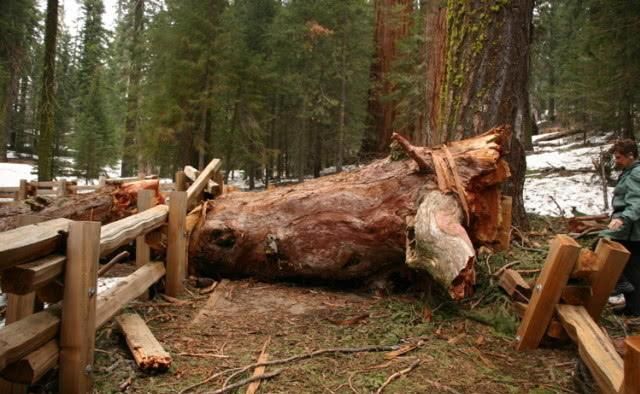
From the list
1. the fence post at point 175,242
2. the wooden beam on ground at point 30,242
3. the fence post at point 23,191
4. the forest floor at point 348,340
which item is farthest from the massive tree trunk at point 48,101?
the wooden beam on ground at point 30,242

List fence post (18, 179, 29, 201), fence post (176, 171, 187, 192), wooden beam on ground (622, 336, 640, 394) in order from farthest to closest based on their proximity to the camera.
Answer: fence post (18, 179, 29, 201) < fence post (176, 171, 187, 192) < wooden beam on ground (622, 336, 640, 394)

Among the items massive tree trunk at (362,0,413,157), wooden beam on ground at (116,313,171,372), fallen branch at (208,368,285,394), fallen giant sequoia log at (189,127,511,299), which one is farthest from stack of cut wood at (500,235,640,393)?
massive tree trunk at (362,0,413,157)

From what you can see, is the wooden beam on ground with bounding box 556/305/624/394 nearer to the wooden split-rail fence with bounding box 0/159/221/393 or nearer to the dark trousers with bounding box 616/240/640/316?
the dark trousers with bounding box 616/240/640/316

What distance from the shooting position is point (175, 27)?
17469 mm

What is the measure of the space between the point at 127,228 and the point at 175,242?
47.8 inches

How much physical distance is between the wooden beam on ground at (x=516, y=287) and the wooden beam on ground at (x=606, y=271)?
1.56 feet

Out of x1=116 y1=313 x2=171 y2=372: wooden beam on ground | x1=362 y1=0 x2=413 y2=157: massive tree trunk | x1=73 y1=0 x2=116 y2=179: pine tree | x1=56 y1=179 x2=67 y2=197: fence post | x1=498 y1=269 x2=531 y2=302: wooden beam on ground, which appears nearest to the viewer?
x1=116 y1=313 x2=171 y2=372: wooden beam on ground

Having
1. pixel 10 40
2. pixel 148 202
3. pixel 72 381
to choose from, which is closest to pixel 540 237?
pixel 148 202

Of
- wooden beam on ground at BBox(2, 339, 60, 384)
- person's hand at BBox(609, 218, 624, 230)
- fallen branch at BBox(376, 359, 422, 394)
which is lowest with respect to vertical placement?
fallen branch at BBox(376, 359, 422, 394)

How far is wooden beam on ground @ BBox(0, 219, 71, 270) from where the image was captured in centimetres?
205

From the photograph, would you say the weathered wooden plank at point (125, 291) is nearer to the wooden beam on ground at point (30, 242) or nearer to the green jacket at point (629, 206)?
the wooden beam on ground at point (30, 242)

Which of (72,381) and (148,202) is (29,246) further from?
(148,202)

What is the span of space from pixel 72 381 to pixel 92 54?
4081 cm

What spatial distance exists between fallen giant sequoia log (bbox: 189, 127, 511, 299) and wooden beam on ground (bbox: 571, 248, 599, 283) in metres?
0.88
